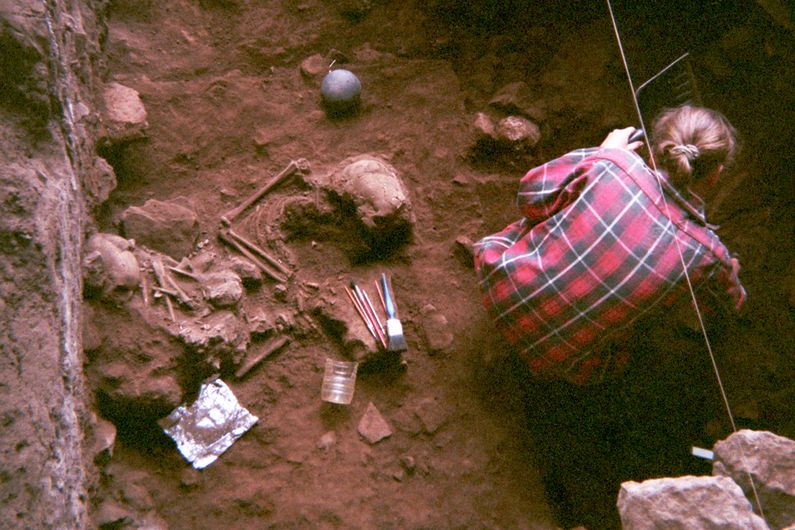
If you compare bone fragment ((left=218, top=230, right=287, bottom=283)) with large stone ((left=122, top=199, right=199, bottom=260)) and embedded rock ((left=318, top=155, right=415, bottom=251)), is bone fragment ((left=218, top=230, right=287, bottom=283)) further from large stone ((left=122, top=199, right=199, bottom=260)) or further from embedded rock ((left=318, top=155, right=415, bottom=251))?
embedded rock ((left=318, top=155, right=415, bottom=251))

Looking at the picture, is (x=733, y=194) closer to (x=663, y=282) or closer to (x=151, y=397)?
(x=663, y=282)

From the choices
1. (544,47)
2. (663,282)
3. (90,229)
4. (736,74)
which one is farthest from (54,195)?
(736,74)

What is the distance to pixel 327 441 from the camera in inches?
105

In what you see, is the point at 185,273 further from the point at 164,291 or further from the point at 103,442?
the point at 103,442

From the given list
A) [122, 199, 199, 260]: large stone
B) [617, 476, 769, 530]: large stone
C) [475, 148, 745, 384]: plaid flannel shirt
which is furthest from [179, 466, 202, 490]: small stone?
[617, 476, 769, 530]: large stone

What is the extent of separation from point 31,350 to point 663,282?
217cm

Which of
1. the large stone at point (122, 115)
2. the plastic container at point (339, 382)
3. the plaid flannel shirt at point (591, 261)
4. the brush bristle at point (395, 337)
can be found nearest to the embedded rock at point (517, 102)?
the plaid flannel shirt at point (591, 261)

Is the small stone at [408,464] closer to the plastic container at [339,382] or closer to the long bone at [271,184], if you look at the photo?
the plastic container at [339,382]

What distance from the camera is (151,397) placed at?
2.40 m

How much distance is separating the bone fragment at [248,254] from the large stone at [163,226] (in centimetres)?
13

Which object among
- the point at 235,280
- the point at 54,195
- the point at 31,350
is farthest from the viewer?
the point at 235,280

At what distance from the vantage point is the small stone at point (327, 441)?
2.67 m

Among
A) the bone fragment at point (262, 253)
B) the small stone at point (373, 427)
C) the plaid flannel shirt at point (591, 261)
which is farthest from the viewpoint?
the bone fragment at point (262, 253)

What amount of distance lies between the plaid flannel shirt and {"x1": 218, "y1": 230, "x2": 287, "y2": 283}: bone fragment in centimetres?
101
